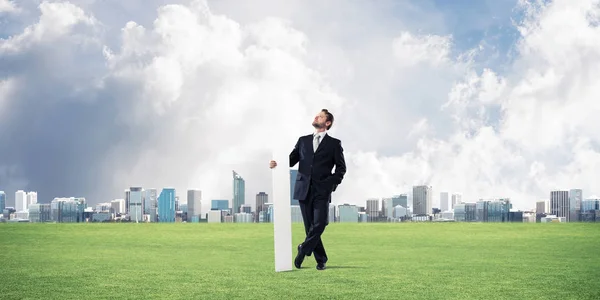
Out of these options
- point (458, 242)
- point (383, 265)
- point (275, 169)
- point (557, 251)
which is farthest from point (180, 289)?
point (458, 242)

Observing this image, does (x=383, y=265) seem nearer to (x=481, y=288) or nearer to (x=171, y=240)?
(x=481, y=288)

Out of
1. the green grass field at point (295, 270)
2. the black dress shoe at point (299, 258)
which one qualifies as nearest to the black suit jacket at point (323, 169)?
the black dress shoe at point (299, 258)

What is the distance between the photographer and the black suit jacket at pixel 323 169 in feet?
35.7

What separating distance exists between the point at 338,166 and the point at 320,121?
32.8 inches

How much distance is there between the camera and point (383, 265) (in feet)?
41.2

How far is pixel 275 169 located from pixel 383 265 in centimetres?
318

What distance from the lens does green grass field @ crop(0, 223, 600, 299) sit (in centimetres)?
901

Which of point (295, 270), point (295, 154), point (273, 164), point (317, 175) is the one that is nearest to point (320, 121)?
point (295, 154)

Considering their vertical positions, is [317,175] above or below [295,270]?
above

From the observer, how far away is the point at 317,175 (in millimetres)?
10922

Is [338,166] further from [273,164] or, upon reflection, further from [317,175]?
→ [273,164]

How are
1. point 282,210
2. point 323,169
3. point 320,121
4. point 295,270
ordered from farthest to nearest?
point 295,270 < point 282,210 < point 320,121 < point 323,169

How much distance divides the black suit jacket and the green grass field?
142cm

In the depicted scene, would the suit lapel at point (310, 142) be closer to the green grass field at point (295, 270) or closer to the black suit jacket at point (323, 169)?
the black suit jacket at point (323, 169)
